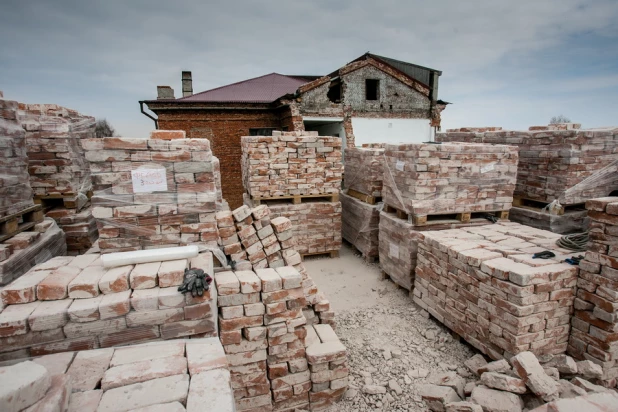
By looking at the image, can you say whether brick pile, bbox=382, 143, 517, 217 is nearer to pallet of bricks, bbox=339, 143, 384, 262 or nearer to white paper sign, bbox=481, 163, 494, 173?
white paper sign, bbox=481, 163, 494, 173

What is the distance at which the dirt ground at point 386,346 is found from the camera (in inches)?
156

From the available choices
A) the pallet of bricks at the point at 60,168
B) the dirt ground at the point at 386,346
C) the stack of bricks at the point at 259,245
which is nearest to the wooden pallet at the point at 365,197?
Answer: the dirt ground at the point at 386,346

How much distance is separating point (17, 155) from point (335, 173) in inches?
218

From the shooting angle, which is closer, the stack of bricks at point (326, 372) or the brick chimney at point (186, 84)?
the stack of bricks at point (326, 372)

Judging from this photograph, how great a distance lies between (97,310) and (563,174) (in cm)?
693

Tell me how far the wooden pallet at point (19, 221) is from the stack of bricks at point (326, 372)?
12.7 ft

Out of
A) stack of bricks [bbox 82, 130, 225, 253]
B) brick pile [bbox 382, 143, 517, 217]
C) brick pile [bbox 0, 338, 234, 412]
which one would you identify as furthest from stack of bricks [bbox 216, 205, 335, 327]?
brick pile [bbox 382, 143, 517, 217]

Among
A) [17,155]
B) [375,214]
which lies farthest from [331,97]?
[17,155]

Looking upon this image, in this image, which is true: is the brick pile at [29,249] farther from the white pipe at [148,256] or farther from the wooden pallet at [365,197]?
the wooden pallet at [365,197]

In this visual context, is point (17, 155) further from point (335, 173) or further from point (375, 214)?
point (375, 214)

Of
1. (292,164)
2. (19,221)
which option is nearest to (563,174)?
(292,164)

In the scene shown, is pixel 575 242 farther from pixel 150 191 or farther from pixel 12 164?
pixel 12 164

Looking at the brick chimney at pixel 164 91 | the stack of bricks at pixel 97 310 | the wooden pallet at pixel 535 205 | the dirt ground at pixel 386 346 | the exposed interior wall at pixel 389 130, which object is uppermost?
the brick chimney at pixel 164 91

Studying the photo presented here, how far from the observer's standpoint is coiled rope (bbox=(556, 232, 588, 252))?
4.40 m
